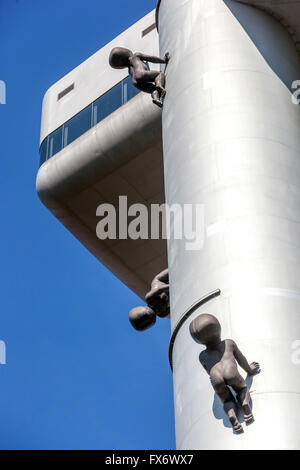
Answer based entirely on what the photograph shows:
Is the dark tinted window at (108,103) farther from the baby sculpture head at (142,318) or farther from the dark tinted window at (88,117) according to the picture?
the baby sculpture head at (142,318)

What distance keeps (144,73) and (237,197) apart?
5.65 meters

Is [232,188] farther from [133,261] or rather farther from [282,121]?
[133,261]

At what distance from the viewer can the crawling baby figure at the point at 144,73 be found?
76.1 feet

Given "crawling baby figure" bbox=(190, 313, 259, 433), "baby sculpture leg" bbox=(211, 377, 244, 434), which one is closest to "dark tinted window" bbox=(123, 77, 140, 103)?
"crawling baby figure" bbox=(190, 313, 259, 433)

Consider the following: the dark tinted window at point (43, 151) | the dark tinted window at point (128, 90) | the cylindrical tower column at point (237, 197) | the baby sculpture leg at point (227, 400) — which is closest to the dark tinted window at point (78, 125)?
the dark tinted window at point (43, 151)

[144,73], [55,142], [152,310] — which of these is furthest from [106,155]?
[152,310]

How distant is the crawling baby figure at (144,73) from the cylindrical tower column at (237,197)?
0.29 m

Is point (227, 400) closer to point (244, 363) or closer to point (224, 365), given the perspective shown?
point (224, 365)

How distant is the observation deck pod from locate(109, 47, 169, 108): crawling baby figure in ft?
18.1

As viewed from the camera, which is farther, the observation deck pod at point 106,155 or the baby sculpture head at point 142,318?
the observation deck pod at point 106,155

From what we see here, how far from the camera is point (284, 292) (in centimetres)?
1738

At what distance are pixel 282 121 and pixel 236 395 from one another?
276 inches

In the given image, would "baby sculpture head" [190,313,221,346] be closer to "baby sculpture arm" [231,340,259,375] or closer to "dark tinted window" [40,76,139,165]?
"baby sculpture arm" [231,340,259,375]

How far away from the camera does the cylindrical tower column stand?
645 inches
